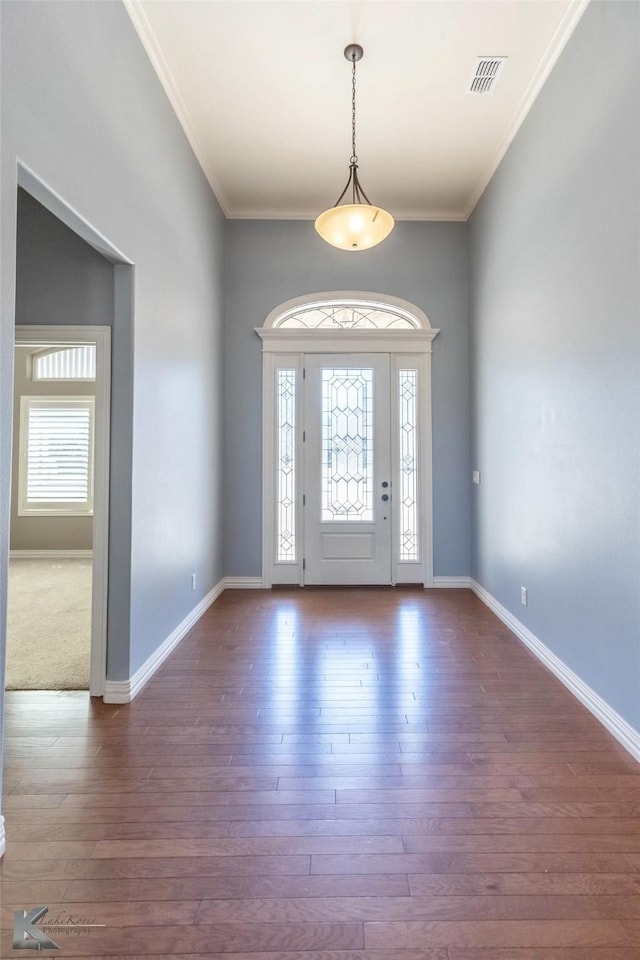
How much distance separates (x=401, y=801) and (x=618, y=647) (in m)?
1.27

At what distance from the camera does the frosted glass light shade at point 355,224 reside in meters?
2.86

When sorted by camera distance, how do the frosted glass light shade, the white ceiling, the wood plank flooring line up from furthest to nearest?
the frosted glass light shade < the white ceiling < the wood plank flooring

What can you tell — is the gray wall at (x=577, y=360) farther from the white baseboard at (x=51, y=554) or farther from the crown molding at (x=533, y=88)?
the white baseboard at (x=51, y=554)

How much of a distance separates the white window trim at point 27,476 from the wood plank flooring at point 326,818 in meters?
4.65

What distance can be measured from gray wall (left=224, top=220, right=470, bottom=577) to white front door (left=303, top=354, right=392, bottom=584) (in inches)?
20.2

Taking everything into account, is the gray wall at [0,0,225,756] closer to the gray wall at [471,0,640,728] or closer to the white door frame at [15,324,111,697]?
the white door frame at [15,324,111,697]

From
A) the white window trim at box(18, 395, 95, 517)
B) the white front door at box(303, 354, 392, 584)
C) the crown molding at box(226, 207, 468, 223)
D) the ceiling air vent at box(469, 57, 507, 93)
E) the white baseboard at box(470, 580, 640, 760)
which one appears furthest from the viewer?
the white window trim at box(18, 395, 95, 517)

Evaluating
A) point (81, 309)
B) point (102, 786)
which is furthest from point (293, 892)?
point (81, 309)

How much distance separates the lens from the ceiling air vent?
3043 mm

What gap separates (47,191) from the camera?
6.17 ft

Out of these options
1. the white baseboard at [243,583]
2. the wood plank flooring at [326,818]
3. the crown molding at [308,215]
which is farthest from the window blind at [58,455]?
the wood plank flooring at [326,818]

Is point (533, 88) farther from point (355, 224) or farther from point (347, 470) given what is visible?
point (347, 470)

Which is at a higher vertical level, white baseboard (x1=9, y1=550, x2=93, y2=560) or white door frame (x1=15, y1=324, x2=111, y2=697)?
white door frame (x1=15, y1=324, x2=111, y2=697)

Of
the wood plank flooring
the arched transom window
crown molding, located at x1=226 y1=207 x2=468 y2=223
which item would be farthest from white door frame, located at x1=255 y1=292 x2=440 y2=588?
the wood plank flooring
